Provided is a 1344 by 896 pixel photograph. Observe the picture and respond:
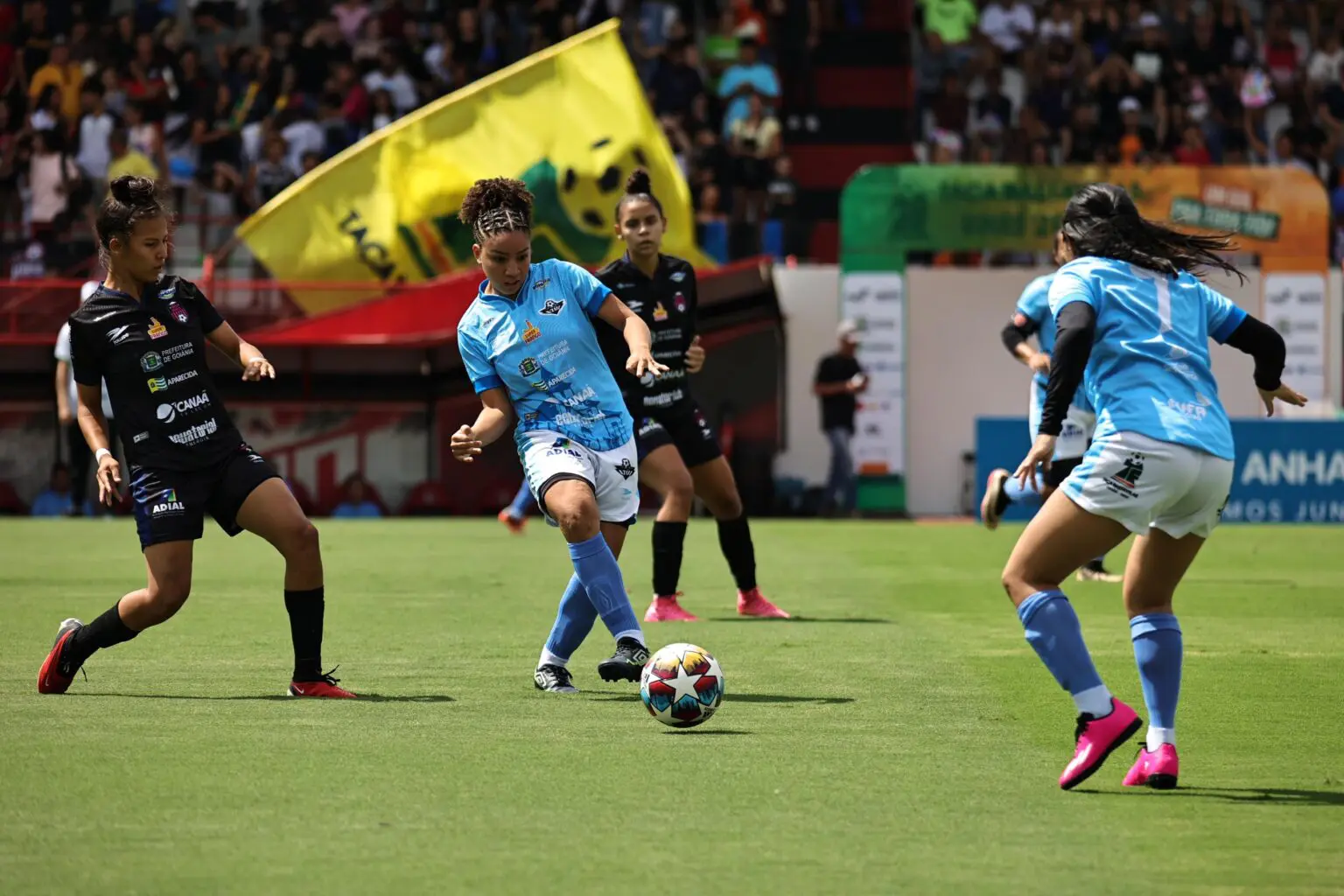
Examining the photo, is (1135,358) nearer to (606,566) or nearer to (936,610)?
(606,566)

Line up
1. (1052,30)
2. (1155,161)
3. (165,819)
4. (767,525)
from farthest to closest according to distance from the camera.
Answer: (1052,30)
(1155,161)
(767,525)
(165,819)

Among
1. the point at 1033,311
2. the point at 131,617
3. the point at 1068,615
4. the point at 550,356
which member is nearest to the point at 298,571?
the point at 131,617

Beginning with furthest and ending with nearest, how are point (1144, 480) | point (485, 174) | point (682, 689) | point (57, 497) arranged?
1. point (57, 497)
2. point (485, 174)
3. point (682, 689)
4. point (1144, 480)

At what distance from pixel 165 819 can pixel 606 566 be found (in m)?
2.69

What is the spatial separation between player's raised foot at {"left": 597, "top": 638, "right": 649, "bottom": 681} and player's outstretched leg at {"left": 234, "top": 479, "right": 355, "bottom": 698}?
1026mm

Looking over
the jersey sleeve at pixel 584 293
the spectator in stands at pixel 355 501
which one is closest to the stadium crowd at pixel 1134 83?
the spectator in stands at pixel 355 501

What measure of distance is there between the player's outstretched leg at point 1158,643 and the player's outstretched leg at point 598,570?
226cm

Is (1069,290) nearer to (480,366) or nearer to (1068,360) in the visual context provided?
(1068,360)

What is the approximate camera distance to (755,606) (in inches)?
451

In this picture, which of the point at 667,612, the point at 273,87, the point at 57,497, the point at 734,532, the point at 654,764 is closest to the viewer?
the point at 654,764

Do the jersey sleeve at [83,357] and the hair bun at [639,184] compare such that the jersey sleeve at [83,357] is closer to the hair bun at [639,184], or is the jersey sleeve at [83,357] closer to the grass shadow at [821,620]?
the hair bun at [639,184]

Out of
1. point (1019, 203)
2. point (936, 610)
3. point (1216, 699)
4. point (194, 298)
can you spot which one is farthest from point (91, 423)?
point (1019, 203)

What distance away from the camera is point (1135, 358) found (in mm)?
5918

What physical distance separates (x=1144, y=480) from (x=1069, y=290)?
2.01 ft
